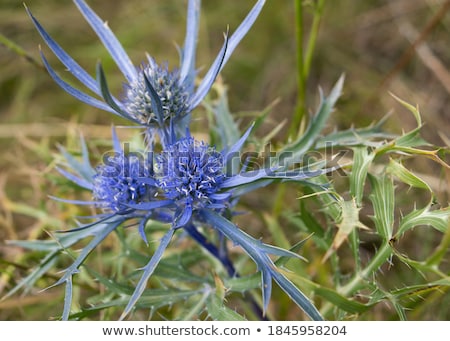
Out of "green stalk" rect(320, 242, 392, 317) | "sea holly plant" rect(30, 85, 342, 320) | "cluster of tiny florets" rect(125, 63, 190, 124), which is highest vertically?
"cluster of tiny florets" rect(125, 63, 190, 124)

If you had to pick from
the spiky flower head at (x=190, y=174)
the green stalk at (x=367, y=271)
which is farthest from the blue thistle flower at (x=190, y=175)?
the green stalk at (x=367, y=271)

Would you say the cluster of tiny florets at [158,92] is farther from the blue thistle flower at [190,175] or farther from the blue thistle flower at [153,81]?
the blue thistle flower at [190,175]

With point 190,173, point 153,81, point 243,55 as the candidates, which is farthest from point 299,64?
point 243,55

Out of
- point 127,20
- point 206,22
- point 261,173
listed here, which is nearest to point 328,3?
point 206,22

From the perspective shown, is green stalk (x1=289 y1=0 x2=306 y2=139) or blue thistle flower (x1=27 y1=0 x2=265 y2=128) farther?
green stalk (x1=289 y1=0 x2=306 y2=139)

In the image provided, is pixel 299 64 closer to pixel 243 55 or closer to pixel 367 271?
pixel 367 271

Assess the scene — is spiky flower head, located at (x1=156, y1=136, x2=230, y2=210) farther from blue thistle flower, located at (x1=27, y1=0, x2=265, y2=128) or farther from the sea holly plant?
blue thistle flower, located at (x1=27, y1=0, x2=265, y2=128)

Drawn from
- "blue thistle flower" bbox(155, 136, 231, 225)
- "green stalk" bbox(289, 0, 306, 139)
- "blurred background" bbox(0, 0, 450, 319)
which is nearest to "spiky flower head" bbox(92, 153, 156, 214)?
"blue thistle flower" bbox(155, 136, 231, 225)
